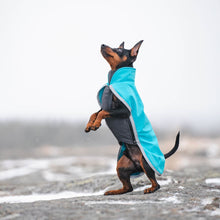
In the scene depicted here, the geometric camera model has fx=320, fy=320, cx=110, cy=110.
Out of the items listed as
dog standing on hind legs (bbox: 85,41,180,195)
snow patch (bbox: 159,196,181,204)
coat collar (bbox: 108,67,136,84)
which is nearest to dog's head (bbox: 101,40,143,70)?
dog standing on hind legs (bbox: 85,41,180,195)

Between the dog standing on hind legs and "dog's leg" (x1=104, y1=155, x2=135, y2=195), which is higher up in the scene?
the dog standing on hind legs

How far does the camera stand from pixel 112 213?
12.2 ft

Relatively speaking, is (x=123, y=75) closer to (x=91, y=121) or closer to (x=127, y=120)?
(x=127, y=120)

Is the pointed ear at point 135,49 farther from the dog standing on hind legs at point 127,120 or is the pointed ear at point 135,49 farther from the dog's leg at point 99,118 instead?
the dog's leg at point 99,118

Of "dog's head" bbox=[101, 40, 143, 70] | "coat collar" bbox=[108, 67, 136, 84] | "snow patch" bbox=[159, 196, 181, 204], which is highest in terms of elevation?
"dog's head" bbox=[101, 40, 143, 70]

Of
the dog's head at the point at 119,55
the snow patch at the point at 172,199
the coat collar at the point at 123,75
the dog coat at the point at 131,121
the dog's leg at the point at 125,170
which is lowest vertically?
the snow patch at the point at 172,199

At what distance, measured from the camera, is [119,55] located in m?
5.31

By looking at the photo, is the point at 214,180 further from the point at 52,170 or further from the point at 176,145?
the point at 52,170

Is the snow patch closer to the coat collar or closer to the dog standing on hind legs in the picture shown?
the dog standing on hind legs

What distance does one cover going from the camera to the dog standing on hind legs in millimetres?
5008

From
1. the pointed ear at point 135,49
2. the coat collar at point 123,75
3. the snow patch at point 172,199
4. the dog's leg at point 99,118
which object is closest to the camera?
the snow patch at point 172,199

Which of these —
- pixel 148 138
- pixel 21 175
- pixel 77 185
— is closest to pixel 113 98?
pixel 148 138

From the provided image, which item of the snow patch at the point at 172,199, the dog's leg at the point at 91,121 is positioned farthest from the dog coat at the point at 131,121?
the snow patch at the point at 172,199

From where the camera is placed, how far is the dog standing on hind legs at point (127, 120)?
16.4ft
